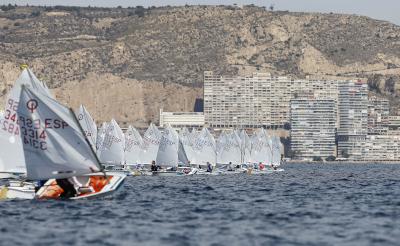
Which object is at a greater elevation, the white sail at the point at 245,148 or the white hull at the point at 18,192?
the white sail at the point at 245,148

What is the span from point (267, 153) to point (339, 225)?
137 metres

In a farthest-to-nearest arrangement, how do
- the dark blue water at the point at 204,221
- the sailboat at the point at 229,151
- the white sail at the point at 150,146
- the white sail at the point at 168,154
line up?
the sailboat at the point at 229,151 < the white sail at the point at 150,146 < the white sail at the point at 168,154 < the dark blue water at the point at 204,221

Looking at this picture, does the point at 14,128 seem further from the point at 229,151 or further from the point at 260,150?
the point at 260,150

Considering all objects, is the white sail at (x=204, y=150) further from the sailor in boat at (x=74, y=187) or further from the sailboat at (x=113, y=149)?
the sailor in boat at (x=74, y=187)

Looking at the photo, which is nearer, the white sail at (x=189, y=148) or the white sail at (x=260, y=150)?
the white sail at (x=189, y=148)

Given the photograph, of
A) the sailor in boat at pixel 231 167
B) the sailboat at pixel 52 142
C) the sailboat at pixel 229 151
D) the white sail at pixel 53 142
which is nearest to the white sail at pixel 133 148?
the sailor in boat at pixel 231 167

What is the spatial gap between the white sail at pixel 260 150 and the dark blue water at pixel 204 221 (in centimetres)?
10813

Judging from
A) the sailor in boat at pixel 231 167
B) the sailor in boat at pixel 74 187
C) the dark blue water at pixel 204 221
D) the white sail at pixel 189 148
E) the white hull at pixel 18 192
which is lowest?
the dark blue water at pixel 204 221

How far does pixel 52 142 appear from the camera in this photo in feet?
224

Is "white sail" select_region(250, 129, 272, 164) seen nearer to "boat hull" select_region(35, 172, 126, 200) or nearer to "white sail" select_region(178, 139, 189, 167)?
"white sail" select_region(178, 139, 189, 167)

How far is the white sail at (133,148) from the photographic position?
158 metres

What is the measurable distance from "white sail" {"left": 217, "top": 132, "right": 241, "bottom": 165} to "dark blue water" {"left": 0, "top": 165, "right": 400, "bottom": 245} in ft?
316

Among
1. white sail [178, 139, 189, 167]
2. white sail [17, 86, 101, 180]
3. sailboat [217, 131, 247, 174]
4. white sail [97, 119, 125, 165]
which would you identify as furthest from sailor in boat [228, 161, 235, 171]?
white sail [17, 86, 101, 180]

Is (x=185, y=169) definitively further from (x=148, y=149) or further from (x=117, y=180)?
(x=117, y=180)
